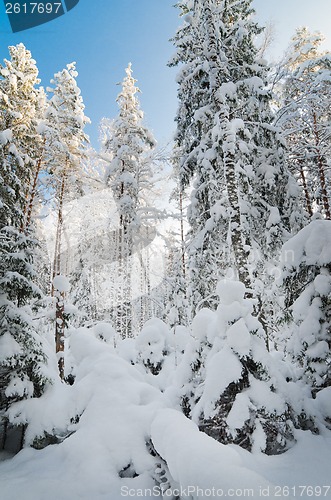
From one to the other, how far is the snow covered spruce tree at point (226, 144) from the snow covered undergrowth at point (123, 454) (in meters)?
4.31

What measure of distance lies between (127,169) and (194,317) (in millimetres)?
11246

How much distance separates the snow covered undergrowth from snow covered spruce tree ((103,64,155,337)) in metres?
7.99

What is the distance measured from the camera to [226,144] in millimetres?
8797

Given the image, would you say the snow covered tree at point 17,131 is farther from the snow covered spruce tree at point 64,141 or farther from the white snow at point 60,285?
the white snow at point 60,285

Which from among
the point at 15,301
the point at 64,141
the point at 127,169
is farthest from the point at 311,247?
the point at 64,141

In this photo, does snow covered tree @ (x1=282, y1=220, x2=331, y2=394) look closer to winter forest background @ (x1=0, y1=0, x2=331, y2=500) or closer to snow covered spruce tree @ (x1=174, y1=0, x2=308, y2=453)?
winter forest background @ (x1=0, y1=0, x2=331, y2=500)

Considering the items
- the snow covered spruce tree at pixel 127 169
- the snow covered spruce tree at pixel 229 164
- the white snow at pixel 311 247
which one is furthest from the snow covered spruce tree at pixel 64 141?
the white snow at pixel 311 247

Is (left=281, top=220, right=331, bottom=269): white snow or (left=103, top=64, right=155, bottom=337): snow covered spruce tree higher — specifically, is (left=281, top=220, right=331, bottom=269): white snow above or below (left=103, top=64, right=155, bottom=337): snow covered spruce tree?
below

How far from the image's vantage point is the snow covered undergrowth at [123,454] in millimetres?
3148

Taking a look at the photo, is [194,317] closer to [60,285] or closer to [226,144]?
[60,285]

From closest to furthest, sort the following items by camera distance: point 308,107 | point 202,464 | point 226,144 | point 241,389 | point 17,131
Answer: point 202,464 → point 241,389 → point 226,144 → point 17,131 → point 308,107

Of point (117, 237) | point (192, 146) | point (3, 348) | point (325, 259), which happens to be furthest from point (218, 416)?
point (117, 237)

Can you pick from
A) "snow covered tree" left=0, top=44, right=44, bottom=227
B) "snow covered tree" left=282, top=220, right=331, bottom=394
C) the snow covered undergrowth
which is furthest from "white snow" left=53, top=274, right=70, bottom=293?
"snow covered tree" left=282, top=220, right=331, bottom=394

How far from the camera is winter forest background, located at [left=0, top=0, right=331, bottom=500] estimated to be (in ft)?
15.5
